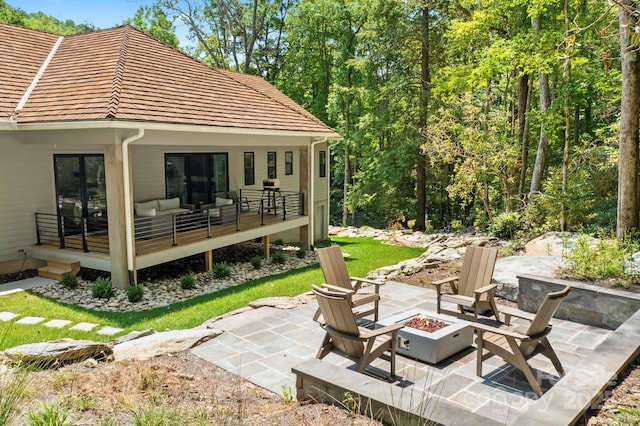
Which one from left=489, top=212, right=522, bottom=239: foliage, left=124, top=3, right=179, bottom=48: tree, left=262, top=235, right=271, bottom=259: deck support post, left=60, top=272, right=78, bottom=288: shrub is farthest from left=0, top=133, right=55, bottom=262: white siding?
left=124, top=3, right=179, bottom=48: tree

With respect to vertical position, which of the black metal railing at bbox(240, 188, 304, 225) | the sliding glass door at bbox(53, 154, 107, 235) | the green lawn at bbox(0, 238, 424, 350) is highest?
the sliding glass door at bbox(53, 154, 107, 235)

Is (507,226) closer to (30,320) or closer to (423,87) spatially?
(423,87)

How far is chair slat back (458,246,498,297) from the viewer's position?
7164 millimetres

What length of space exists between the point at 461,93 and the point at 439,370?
739 inches

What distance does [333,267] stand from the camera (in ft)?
24.2

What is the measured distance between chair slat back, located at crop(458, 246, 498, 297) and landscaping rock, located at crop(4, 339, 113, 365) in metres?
5.14

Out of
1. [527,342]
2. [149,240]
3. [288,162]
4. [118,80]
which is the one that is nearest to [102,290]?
[149,240]

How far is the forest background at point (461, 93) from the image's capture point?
1309 centimetres

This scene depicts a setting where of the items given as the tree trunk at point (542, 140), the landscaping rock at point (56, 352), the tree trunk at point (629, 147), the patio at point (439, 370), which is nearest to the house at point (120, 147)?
the landscaping rock at point (56, 352)

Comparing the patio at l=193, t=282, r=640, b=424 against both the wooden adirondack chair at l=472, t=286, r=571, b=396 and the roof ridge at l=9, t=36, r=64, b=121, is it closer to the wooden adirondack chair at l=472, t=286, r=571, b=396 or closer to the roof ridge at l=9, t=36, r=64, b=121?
the wooden adirondack chair at l=472, t=286, r=571, b=396

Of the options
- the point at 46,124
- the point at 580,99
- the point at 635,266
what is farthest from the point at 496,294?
the point at 46,124

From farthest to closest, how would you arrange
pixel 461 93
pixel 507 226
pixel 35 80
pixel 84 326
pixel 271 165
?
pixel 461 93, pixel 271 165, pixel 507 226, pixel 35 80, pixel 84 326

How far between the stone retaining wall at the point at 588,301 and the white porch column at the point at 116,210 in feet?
25.3

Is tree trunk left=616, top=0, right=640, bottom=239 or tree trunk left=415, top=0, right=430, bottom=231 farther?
tree trunk left=415, top=0, right=430, bottom=231
